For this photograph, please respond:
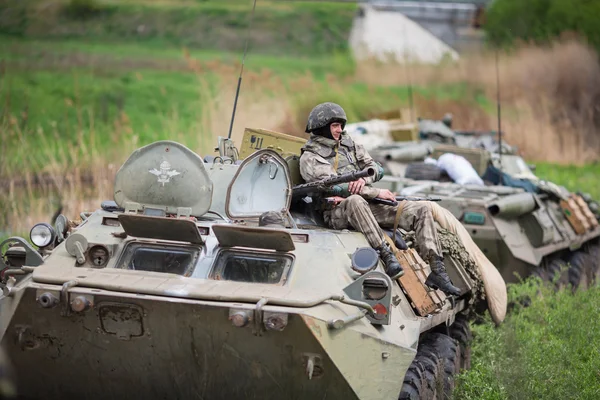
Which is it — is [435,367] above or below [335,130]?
below

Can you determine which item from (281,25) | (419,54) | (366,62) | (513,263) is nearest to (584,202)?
(513,263)

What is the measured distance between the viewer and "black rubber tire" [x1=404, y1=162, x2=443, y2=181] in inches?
654

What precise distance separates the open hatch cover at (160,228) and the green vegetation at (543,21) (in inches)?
862

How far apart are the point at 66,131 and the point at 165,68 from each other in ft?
11.0

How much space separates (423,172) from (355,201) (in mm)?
7798

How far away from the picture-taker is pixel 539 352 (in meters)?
10.8

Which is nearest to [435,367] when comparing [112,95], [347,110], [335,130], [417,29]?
[335,130]

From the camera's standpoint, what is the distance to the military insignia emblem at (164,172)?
8.50 m

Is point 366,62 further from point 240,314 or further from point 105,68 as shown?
point 240,314

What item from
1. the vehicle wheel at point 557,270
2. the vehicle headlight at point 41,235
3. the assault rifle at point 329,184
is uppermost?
the assault rifle at point 329,184

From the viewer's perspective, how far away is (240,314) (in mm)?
7176

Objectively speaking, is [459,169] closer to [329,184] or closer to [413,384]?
[329,184]

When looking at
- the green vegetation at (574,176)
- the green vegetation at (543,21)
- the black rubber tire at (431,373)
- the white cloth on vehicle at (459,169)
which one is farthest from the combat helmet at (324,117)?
the green vegetation at (543,21)

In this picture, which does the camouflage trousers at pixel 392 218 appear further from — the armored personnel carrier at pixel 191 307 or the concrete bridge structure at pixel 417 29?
the concrete bridge structure at pixel 417 29
